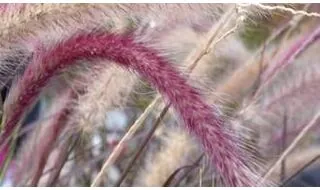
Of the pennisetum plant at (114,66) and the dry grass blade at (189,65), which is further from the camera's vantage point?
the dry grass blade at (189,65)

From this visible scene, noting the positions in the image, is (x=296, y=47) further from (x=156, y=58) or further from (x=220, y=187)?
(x=156, y=58)

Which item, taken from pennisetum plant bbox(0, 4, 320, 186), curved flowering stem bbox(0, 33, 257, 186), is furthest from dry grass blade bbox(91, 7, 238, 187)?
curved flowering stem bbox(0, 33, 257, 186)

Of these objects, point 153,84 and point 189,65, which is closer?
point 153,84

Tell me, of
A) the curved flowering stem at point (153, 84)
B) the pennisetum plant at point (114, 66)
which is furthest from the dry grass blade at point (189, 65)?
the curved flowering stem at point (153, 84)

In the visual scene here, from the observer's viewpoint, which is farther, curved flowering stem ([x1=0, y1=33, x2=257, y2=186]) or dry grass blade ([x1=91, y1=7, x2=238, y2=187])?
dry grass blade ([x1=91, y1=7, x2=238, y2=187])

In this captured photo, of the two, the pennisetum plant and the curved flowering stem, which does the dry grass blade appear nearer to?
the pennisetum plant

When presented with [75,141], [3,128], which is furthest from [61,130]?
[3,128]

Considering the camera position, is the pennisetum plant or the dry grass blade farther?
the dry grass blade

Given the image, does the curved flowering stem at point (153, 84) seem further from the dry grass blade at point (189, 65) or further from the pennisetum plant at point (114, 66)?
the dry grass blade at point (189, 65)
